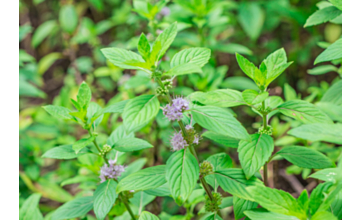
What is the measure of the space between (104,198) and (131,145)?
252mm

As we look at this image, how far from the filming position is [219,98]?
3.42 ft

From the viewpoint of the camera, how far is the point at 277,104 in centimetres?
118

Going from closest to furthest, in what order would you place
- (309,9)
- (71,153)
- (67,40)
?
(71,153) → (309,9) → (67,40)

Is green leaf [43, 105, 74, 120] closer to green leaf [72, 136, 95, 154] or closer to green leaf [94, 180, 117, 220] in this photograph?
green leaf [72, 136, 95, 154]

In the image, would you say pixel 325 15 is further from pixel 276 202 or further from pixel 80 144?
pixel 80 144

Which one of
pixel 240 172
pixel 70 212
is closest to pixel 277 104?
pixel 240 172

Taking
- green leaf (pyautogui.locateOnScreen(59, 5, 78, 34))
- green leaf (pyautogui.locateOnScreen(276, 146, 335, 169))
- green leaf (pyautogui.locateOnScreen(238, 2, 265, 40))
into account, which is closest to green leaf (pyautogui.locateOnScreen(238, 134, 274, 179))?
green leaf (pyautogui.locateOnScreen(276, 146, 335, 169))

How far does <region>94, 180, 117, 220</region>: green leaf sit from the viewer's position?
1144 millimetres

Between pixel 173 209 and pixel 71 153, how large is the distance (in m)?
1.11

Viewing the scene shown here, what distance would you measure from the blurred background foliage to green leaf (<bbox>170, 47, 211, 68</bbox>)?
1.25 ft

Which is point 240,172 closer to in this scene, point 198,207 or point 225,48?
point 198,207

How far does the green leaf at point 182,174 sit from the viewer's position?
96cm

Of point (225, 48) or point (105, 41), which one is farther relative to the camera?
point (105, 41)

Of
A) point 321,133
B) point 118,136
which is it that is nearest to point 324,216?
point 321,133
